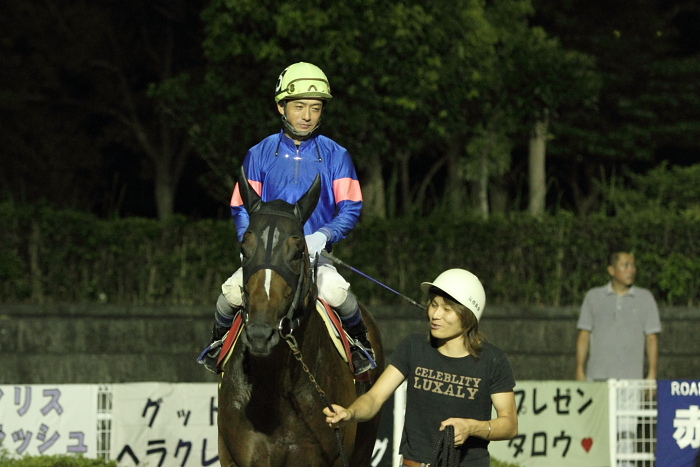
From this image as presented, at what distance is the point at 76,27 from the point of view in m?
28.2

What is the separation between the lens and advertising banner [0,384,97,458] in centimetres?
949

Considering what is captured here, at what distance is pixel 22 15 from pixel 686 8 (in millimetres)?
14737

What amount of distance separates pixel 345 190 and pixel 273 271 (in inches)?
53.2

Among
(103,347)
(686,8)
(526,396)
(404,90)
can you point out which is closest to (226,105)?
(404,90)

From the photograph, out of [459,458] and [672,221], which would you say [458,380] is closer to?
[459,458]

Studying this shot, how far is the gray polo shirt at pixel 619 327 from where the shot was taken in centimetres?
1064

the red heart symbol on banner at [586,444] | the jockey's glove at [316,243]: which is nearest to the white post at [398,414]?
the red heart symbol on banner at [586,444]

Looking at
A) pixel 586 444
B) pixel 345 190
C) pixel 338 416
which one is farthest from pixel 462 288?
pixel 586 444

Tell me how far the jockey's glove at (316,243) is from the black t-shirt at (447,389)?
705 millimetres

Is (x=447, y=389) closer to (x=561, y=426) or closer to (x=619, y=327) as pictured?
(x=561, y=426)

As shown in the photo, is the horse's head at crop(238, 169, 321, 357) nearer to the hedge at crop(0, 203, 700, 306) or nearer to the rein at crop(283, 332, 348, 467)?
the rein at crop(283, 332, 348, 467)

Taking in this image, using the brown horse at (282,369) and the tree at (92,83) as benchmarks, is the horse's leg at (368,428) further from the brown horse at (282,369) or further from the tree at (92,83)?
the tree at (92,83)

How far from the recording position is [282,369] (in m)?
5.83

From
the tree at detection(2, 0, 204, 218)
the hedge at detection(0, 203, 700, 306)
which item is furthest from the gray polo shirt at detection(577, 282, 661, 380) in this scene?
the tree at detection(2, 0, 204, 218)
